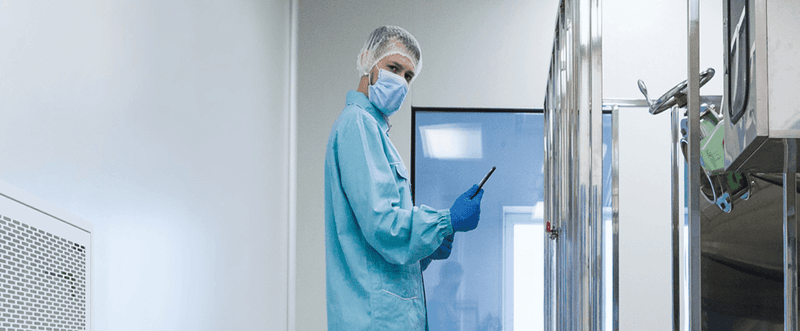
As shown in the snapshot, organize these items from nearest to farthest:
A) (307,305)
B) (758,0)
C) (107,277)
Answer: (758,0), (107,277), (307,305)

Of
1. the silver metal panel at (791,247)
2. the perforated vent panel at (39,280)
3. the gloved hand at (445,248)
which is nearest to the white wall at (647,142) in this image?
the gloved hand at (445,248)

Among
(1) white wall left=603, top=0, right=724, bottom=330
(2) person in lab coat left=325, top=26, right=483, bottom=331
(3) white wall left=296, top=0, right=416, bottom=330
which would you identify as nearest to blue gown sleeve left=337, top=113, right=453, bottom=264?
(2) person in lab coat left=325, top=26, right=483, bottom=331

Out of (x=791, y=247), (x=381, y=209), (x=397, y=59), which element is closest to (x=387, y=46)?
(x=397, y=59)

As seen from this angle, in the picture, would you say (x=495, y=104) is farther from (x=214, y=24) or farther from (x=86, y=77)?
(x=86, y=77)

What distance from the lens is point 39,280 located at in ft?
2.79

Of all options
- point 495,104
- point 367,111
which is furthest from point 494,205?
point 367,111

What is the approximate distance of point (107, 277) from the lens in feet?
3.62

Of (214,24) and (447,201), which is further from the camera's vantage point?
(447,201)

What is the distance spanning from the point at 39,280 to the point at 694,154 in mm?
814

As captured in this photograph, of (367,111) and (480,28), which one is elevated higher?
(480,28)

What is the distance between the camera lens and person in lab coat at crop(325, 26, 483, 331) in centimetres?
161

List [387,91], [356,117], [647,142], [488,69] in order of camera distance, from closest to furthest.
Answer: [356,117], [387,91], [647,142], [488,69]

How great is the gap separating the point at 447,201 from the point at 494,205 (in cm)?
25

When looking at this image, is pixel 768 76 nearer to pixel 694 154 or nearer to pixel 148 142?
pixel 694 154
